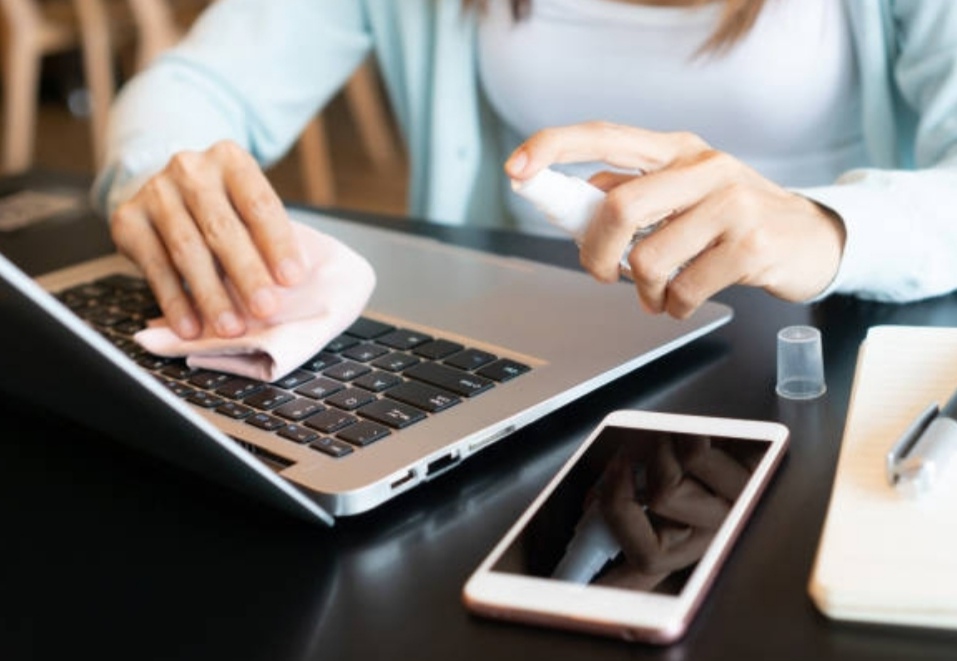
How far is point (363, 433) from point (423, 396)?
5 cm

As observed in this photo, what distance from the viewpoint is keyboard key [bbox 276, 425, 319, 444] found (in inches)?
22.1

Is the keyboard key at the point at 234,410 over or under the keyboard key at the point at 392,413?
under

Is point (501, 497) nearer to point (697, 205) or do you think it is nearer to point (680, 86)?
point (697, 205)

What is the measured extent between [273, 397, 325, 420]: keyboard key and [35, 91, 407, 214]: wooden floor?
212 centimetres

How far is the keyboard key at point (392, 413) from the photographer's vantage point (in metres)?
0.57

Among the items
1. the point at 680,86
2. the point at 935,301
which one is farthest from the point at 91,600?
the point at 680,86

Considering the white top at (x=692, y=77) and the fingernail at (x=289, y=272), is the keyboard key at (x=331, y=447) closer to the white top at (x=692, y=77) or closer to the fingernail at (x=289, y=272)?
the fingernail at (x=289, y=272)

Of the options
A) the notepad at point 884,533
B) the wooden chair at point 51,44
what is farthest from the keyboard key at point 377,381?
the wooden chair at point 51,44

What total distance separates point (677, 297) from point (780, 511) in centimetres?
15

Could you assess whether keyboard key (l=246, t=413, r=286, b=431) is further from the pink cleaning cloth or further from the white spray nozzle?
the white spray nozzle

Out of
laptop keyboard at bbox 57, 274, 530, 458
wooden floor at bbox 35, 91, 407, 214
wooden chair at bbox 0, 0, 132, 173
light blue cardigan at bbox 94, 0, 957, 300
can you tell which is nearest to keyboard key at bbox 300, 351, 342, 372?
laptop keyboard at bbox 57, 274, 530, 458

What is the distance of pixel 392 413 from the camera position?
576mm

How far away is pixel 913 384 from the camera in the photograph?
1.83 feet

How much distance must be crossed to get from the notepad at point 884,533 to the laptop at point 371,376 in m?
0.14
